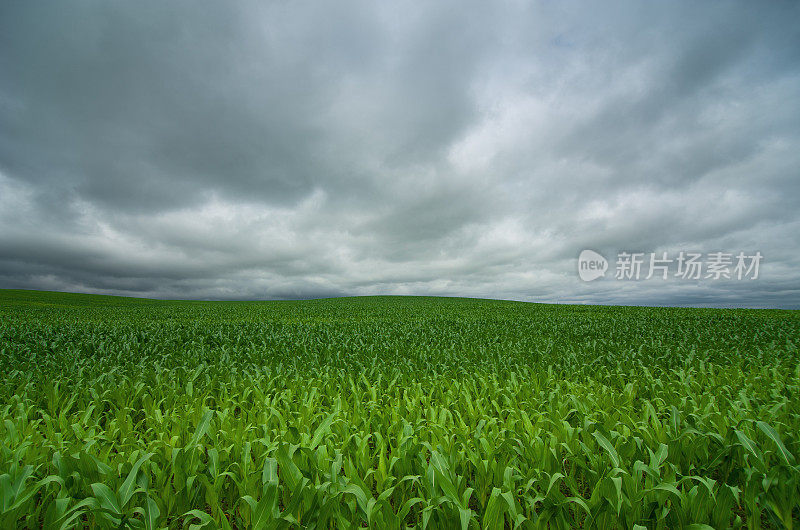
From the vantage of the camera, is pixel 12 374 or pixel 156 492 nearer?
pixel 156 492

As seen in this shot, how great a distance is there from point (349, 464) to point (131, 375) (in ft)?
21.4

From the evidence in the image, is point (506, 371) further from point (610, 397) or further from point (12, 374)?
point (12, 374)

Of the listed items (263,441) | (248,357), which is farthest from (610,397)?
(248,357)

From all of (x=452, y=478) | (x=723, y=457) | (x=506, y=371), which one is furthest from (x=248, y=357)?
(x=723, y=457)

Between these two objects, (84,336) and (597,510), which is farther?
(84,336)

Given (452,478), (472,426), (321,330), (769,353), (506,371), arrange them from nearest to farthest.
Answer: (452,478) → (472,426) → (506,371) → (769,353) → (321,330)

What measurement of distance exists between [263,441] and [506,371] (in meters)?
5.46

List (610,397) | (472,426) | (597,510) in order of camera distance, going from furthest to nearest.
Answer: (610,397)
(472,426)
(597,510)

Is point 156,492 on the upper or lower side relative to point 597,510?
lower

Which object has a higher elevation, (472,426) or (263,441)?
(263,441)

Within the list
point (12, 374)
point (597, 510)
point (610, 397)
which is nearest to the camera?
point (597, 510)

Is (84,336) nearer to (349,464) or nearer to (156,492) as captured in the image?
(156,492)

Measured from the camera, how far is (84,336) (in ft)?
39.9

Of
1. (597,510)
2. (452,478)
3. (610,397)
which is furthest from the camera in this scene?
(610,397)
